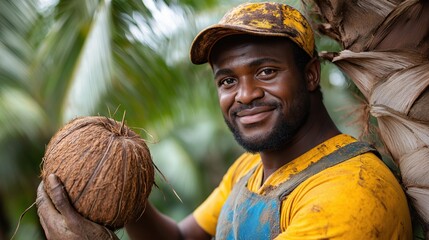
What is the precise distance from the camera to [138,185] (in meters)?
2.53

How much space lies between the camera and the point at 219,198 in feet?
11.7

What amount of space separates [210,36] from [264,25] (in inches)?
11.6

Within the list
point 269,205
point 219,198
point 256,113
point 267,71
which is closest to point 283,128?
point 256,113

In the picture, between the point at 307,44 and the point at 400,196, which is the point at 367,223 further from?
the point at 307,44

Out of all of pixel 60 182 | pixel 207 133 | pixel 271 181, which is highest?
pixel 60 182

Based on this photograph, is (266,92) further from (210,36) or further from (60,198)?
(60,198)

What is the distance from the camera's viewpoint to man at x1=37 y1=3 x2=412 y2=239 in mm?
2395

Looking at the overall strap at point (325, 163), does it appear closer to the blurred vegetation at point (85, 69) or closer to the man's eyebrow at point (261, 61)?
the man's eyebrow at point (261, 61)

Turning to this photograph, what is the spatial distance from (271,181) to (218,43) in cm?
72

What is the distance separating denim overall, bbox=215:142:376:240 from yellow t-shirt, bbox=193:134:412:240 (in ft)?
0.12

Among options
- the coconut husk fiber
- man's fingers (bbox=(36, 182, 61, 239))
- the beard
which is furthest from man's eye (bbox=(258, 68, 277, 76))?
man's fingers (bbox=(36, 182, 61, 239))

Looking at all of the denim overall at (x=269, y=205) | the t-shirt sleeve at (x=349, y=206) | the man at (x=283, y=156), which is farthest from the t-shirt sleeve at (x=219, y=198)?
the t-shirt sleeve at (x=349, y=206)

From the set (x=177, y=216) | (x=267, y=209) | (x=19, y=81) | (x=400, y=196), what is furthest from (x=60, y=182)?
(x=177, y=216)

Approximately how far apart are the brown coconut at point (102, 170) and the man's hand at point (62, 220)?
4 centimetres
